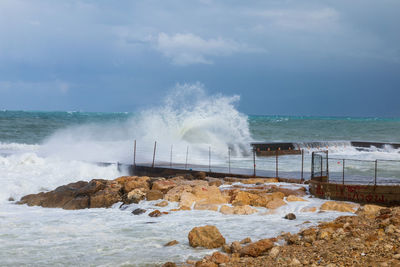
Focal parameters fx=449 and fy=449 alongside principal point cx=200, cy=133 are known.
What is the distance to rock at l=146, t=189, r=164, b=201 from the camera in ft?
50.0

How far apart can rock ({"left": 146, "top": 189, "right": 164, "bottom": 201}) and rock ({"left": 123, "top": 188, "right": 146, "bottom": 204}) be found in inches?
8.1

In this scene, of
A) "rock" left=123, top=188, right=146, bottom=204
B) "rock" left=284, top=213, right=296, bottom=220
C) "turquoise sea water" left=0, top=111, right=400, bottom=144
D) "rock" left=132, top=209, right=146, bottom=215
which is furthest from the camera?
"turquoise sea water" left=0, top=111, right=400, bottom=144

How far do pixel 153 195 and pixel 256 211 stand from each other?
383 centimetres

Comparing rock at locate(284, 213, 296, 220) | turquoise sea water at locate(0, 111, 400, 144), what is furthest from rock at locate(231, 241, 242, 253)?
turquoise sea water at locate(0, 111, 400, 144)

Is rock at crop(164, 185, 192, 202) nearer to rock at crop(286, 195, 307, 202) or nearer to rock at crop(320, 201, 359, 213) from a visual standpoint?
rock at crop(286, 195, 307, 202)

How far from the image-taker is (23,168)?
23.1m

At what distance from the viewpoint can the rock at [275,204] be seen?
13.5 m

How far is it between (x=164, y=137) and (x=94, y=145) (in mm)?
6007

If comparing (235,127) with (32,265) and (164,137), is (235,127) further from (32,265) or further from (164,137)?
(32,265)

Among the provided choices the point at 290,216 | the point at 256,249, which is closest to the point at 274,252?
the point at 256,249

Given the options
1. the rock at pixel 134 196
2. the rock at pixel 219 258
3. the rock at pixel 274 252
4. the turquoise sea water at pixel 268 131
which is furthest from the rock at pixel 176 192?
the turquoise sea water at pixel 268 131

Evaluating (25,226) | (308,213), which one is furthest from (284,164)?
(25,226)

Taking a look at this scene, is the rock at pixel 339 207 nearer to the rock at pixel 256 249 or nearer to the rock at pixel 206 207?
the rock at pixel 206 207

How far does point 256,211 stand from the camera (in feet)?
43.5
